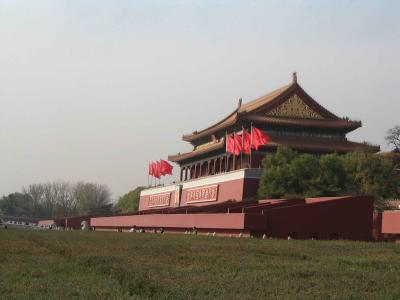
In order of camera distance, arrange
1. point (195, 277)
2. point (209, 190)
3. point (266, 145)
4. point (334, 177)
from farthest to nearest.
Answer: point (209, 190) < point (266, 145) < point (334, 177) < point (195, 277)

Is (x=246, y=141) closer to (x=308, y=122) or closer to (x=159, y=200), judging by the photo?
(x=308, y=122)

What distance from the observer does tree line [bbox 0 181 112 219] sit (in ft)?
274

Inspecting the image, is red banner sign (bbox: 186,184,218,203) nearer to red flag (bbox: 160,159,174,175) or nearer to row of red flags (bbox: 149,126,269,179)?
row of red flags (bbox: 149,126,269,179)

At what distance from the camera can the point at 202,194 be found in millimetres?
41312

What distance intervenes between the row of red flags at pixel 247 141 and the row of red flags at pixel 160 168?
11891 millimetres

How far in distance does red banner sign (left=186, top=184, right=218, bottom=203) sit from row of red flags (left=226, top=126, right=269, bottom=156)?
142 inches

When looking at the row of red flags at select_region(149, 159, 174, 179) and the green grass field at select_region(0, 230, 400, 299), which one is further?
the row of red flags at select_region(149, 159, 174, 179)

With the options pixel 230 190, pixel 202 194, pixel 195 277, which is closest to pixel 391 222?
pixel 195 277

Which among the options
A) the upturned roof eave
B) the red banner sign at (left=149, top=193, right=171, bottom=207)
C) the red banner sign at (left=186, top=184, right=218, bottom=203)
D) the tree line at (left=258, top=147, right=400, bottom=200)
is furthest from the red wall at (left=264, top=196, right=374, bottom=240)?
the red banner sign at (left=149, top=193, right=171, bottom=207)

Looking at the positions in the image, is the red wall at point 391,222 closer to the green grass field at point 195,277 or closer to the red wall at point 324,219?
the red wall at point 324,219

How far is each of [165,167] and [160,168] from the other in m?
0.69

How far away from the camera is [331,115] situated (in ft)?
138

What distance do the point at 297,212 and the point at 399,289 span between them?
16.3m

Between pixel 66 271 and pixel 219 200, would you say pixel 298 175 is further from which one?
pixel 66 271
